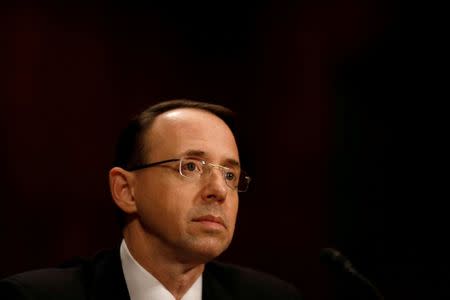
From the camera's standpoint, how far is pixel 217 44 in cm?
330

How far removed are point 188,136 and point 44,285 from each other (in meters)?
0.67

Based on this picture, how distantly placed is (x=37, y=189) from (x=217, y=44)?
1.33 meters

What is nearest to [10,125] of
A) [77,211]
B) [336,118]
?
[77,211]

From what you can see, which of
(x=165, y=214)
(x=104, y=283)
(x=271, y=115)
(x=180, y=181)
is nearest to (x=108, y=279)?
(x=104, y=283)

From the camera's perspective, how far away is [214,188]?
1.85m

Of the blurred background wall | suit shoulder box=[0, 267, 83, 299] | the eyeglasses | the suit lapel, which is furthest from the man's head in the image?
the blurred background wall

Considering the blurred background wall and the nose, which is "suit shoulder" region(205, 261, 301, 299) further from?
the blurred background wall

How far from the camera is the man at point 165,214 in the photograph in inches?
72.0

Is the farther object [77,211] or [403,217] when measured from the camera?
[403,217]

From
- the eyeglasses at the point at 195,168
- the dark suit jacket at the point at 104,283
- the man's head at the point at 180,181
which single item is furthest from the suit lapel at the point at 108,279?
the eyeglasses at the point at 195,168

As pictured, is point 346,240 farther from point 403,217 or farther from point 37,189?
point 37,189

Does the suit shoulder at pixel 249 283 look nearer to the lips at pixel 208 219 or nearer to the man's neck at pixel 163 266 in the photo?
the man's neck at pixel 163 266

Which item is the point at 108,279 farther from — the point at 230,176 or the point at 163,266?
the point at 230,176

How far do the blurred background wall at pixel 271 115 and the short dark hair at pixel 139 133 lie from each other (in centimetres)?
75
